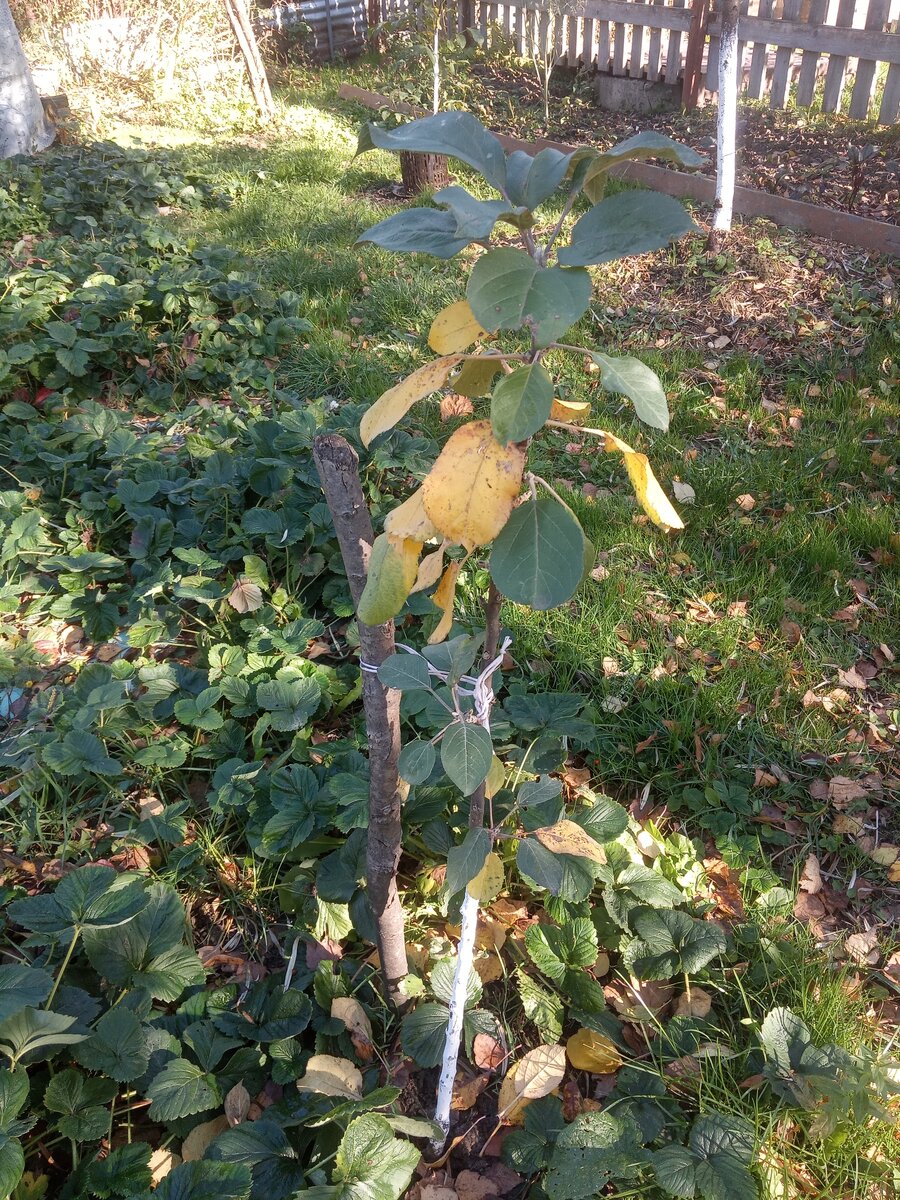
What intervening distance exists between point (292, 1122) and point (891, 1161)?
3.33ft

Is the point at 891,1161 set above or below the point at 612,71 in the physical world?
below

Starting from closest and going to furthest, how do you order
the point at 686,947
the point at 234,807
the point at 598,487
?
the point at 686,947
the point at 234,807
the point at 598,487

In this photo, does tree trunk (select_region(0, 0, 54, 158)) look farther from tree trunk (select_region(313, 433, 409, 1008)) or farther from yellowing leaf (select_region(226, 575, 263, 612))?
tree trunk (select_region(313, 433, 409, 1008))

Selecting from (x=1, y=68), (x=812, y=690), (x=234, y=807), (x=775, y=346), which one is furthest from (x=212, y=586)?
(x=1, y=68)

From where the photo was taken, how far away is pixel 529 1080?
144 cm

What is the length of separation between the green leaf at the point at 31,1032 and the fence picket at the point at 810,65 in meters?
7.28

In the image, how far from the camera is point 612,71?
285 inches

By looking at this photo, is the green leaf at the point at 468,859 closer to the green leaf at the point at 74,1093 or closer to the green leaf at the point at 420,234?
the green leaf at the point at 74,1093

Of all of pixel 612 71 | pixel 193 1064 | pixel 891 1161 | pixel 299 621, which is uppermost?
pixel 612 71

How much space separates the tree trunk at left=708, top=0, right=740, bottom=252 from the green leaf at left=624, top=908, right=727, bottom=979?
3.97 m

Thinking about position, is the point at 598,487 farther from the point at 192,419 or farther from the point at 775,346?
the point at 192,419

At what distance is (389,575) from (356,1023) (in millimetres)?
992

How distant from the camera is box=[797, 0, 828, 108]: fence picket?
5.68 metres

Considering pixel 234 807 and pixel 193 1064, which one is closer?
pixel 193 1064
